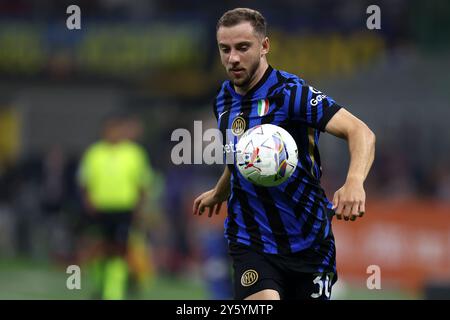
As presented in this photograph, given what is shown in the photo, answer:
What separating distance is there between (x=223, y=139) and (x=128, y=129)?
5.85m

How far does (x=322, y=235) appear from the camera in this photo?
20.7 feet

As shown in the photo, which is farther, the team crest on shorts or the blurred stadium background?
the blurred stadium background

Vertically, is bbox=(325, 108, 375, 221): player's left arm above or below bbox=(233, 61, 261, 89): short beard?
below

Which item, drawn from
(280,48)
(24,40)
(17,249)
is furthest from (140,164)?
(24,40)

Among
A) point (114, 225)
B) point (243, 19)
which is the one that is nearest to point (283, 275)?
point (243, 19)

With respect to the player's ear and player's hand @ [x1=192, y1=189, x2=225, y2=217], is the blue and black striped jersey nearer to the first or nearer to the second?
the player's ear

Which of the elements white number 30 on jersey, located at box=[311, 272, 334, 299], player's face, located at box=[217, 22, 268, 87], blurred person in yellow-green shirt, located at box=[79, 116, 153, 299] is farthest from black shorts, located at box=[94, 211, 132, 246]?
player's face, located at box=[217, 22, 268, 87]

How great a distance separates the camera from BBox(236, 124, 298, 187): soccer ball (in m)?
5.96

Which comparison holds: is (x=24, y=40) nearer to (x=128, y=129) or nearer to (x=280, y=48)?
(x=280, y=48)

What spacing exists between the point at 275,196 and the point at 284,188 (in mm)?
74

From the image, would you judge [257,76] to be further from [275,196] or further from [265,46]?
[275,196]

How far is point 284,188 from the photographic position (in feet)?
20.3

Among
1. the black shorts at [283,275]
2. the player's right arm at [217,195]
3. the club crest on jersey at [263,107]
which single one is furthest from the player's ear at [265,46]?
the black shorts at [283,275]

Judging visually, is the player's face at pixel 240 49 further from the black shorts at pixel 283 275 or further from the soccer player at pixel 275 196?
the black shorts at pixel 283 275
